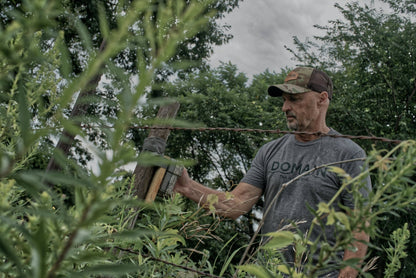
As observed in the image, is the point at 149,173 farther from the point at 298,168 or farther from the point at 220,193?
the point at 298,168

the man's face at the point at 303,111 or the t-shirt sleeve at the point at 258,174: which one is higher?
the man's face at the point at 303,111

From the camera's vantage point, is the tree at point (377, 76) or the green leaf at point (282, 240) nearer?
the green leaf at point (282, 240)

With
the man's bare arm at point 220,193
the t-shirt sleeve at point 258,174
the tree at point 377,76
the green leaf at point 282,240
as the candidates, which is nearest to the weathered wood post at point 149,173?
the man's bare arm at point 220,193

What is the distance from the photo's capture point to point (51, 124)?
638 mm

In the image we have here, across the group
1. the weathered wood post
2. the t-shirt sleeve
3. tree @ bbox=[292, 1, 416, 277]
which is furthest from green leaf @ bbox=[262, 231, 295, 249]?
tree @ bbox=[292, 1, 416, 277]

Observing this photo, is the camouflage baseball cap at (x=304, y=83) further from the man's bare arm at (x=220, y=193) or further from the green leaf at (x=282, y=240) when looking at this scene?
the green leaf at (x=282, y=240)

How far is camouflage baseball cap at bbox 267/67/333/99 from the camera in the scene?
135 inches

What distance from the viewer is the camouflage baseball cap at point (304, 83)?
11.2 feet

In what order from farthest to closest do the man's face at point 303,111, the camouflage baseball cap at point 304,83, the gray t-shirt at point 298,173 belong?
1. the camouflage baseball cap at point 304,83
2. the man's face at point 303,111
3. the gray t-shirt at point 298,173

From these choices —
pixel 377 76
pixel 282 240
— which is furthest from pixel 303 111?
pixel 377 76

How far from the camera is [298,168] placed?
118 inches

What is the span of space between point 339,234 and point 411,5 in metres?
13.8

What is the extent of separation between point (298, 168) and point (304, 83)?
2.70 ft

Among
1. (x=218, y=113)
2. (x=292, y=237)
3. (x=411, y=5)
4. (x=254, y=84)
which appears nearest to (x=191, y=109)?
(x=218, y=113)
